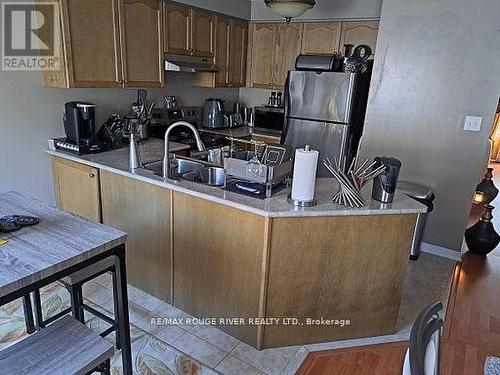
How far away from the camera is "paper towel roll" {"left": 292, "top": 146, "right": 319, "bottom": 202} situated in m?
1.72

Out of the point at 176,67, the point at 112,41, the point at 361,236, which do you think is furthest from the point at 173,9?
the point at 361,236

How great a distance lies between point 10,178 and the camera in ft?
8.65

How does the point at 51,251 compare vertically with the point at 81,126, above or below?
below

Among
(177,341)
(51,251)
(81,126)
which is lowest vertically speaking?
(177,341)

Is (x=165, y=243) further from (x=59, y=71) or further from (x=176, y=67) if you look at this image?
(x=176, y=67)

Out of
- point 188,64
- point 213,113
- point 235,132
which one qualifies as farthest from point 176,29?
point 235,132

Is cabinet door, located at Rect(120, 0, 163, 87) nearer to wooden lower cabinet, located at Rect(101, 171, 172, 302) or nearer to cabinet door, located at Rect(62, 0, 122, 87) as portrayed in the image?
cabinet door, located at Rect(62, 0, 122, 87)

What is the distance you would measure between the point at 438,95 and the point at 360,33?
103 cm

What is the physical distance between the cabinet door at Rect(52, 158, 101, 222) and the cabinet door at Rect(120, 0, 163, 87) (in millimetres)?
833

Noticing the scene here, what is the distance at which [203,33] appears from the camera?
3559mm

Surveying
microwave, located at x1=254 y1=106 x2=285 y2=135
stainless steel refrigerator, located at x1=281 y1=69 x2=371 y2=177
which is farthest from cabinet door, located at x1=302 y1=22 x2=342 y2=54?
microwave, located at x1=254 y1=106 x2=285 y2=135

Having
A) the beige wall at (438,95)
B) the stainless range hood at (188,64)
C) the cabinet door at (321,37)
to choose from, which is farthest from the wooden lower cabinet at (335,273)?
the cabinet door at (321,37)

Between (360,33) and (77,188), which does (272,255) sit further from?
(360,33)

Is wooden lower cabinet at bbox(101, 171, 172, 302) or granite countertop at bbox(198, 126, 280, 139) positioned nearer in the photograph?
wooden lower cabinet at bbox(101, 171, 172, 302)
